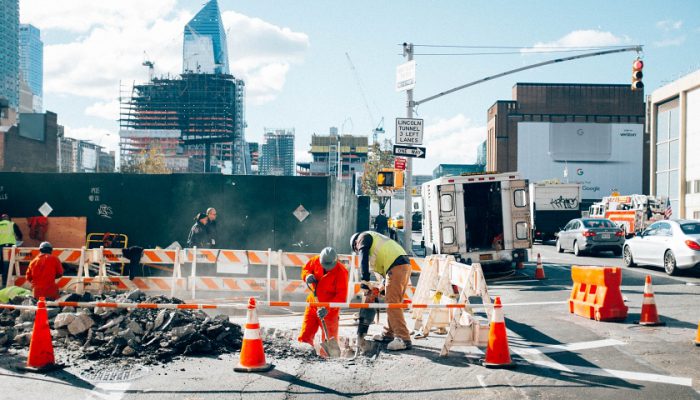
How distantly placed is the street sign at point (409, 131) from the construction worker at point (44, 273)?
10.2 metres

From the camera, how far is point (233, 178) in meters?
18.2

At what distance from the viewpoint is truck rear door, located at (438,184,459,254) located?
713 inches

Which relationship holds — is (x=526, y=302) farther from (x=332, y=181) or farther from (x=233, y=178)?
(x=233, y=178)

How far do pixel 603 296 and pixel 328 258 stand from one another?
5018 mm

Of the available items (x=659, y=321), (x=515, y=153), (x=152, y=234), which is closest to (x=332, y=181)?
(x=152, y=234)

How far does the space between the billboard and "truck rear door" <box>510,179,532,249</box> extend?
84283 millimetres

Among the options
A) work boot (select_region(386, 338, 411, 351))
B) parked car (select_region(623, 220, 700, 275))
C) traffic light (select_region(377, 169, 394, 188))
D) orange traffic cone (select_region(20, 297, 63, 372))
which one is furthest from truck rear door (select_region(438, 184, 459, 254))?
orange traffic cone (select_region(20, 297, 63, 372))

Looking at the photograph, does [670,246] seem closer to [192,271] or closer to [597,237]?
[597,237]

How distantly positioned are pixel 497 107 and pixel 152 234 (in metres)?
87.8

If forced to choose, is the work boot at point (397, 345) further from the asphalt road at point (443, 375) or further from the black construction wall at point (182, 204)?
the black construction wall at point (182, 204)

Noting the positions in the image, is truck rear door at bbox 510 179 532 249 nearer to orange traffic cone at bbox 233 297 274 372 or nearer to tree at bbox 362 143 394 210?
orange traffic cone at bbox 233 297 274 372

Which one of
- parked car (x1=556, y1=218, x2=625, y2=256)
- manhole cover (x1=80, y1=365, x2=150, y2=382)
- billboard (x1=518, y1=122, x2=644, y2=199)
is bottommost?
manhole cover (x1=80, y1=365, x2=150, y2=382)

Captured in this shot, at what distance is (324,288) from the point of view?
9188 millimetres

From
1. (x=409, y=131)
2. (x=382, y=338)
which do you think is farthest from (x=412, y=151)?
(x=382, y=338)
